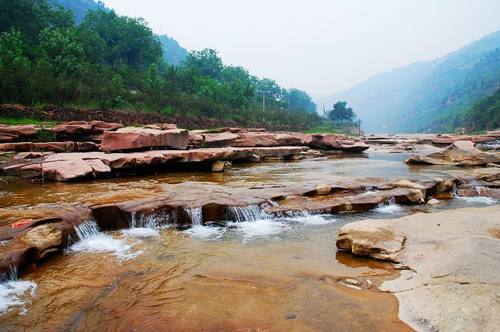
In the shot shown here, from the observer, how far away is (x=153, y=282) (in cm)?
420

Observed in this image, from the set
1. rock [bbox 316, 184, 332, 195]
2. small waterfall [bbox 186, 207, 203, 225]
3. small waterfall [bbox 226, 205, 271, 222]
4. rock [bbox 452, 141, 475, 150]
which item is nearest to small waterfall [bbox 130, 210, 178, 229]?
small waterfall [bbox 186, 207, 203, 225]

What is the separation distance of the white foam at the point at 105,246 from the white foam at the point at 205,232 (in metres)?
1.25

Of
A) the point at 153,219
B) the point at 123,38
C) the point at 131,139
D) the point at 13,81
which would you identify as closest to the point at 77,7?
the point at 123,38

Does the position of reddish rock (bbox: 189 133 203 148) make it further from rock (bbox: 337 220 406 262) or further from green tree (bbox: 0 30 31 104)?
rock (bbox: 337 220 406 262)

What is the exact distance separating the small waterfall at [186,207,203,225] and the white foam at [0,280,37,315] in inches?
128

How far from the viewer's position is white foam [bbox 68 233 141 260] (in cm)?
525

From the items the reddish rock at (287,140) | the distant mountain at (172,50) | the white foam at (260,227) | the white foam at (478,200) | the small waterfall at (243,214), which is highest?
the distant mountain at (172,50)

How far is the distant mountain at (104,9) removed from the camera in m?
106

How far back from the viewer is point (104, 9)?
436 ft

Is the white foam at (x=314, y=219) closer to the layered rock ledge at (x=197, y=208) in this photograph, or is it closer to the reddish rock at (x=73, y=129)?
the layered rock ledge at (x=197, y=208)

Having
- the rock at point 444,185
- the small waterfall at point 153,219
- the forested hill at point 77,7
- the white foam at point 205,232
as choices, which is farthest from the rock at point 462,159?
the forested hill at point 77,7

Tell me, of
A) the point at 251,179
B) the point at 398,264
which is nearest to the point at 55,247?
the point at 398,264

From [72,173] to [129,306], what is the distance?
7.92 meters

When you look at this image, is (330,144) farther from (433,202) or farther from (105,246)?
(105,246)
